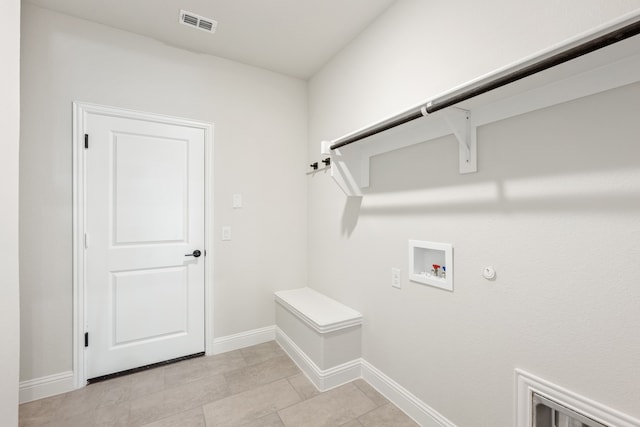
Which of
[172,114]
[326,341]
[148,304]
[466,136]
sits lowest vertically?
[326,341]

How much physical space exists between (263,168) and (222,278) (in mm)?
1105

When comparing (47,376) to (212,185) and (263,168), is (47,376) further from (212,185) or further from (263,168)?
(263,168)

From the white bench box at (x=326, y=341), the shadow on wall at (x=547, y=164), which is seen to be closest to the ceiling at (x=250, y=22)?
the shadow on wall at (x=547, y=164)

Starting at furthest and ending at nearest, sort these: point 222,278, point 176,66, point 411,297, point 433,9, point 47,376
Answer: point 222,278 < point 176,66 < point 47,376 < point 411,297 < point 433,9

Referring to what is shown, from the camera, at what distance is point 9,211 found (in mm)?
1401

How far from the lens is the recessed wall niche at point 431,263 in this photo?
1502 millimetres

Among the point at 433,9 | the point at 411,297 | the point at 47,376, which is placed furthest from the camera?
the point at 47,376

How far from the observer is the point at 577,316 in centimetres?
104

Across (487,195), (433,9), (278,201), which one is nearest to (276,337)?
(278,201)

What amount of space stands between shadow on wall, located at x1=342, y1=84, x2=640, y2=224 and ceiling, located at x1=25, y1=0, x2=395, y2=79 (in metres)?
1.15

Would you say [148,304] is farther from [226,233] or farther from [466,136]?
[466,136]

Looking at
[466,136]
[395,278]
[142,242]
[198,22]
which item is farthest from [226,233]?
[466,136]

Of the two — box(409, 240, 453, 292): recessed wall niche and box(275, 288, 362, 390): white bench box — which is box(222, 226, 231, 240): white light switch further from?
box(409, 240, 453, 292): recessed wall niche

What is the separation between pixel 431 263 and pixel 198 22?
92.5 inches
